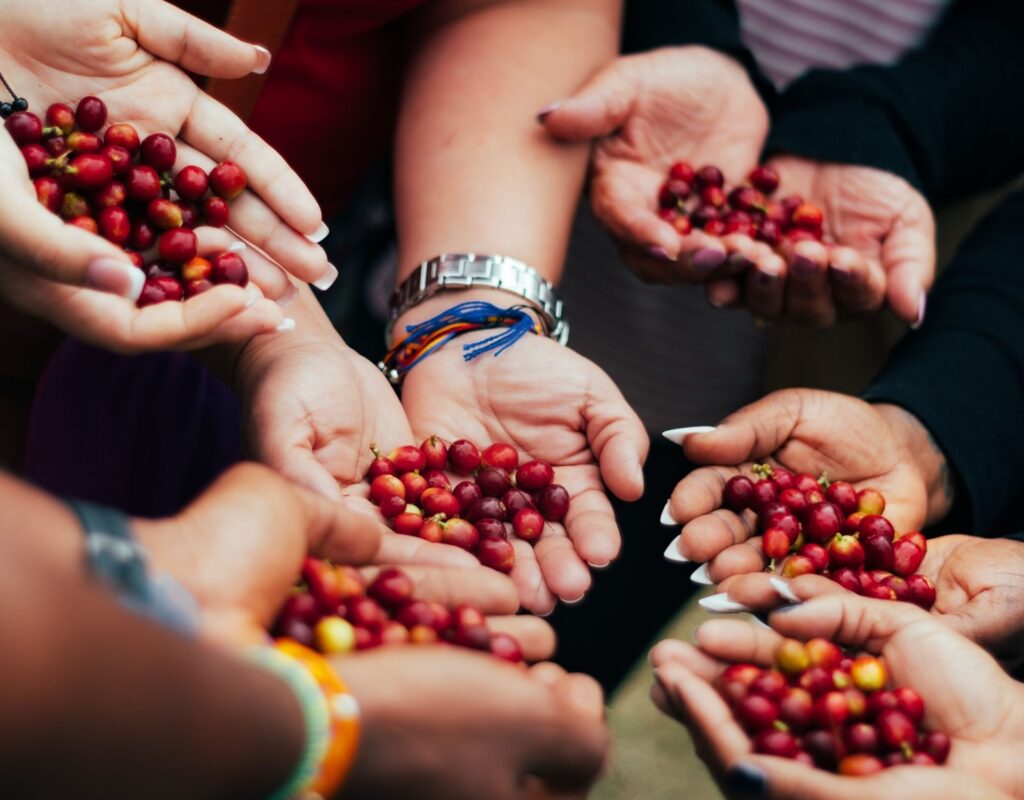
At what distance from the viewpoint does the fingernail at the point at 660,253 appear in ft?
8.96

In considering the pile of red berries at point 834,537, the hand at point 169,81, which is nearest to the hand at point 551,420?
the pile of red berries at point 834,537

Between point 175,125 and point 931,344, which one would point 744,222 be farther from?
point 175,125

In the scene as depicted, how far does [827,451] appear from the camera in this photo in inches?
97.8

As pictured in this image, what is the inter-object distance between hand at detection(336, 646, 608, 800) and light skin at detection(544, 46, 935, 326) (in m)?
1.61

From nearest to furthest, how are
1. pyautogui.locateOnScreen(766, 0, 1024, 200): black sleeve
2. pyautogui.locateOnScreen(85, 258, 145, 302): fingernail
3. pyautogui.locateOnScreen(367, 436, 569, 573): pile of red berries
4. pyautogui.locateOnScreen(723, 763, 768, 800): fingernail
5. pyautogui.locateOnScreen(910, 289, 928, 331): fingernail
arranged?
pyautogui.locateOnScreen(723, 763, 768, 800): fingernail, pyautogui.locateOnScreen(85, 258, 145, 302): fingernail, pyautogui.locateOnScreen(367, 436, 569, 573): pile of red berries, pyautogui.locateOnScreen(910, 289, 928, 331): fingernail, pyautogui.locateOnScreen(766, 0, 1024, 200): black sleeve

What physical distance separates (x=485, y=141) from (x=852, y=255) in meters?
1.05

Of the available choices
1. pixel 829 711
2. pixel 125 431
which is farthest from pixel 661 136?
pixel 829 711

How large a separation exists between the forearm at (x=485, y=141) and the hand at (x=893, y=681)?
50.0 inches

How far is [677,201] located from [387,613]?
1.70 m

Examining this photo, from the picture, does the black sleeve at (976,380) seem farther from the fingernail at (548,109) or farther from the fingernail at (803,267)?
the fingernail at (548,109)

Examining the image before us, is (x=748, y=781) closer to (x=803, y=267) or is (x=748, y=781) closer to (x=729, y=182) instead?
(x=803, y=267)

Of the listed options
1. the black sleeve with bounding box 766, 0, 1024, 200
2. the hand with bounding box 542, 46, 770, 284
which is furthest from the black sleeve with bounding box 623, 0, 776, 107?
the black sleeve with bounding box 766, 0, 1024, 200

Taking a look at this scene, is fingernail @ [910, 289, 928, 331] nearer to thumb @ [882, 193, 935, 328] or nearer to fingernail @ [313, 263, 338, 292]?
thumb @ [882, 193, 935, 328]

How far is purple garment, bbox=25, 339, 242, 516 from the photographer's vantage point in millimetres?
2250
